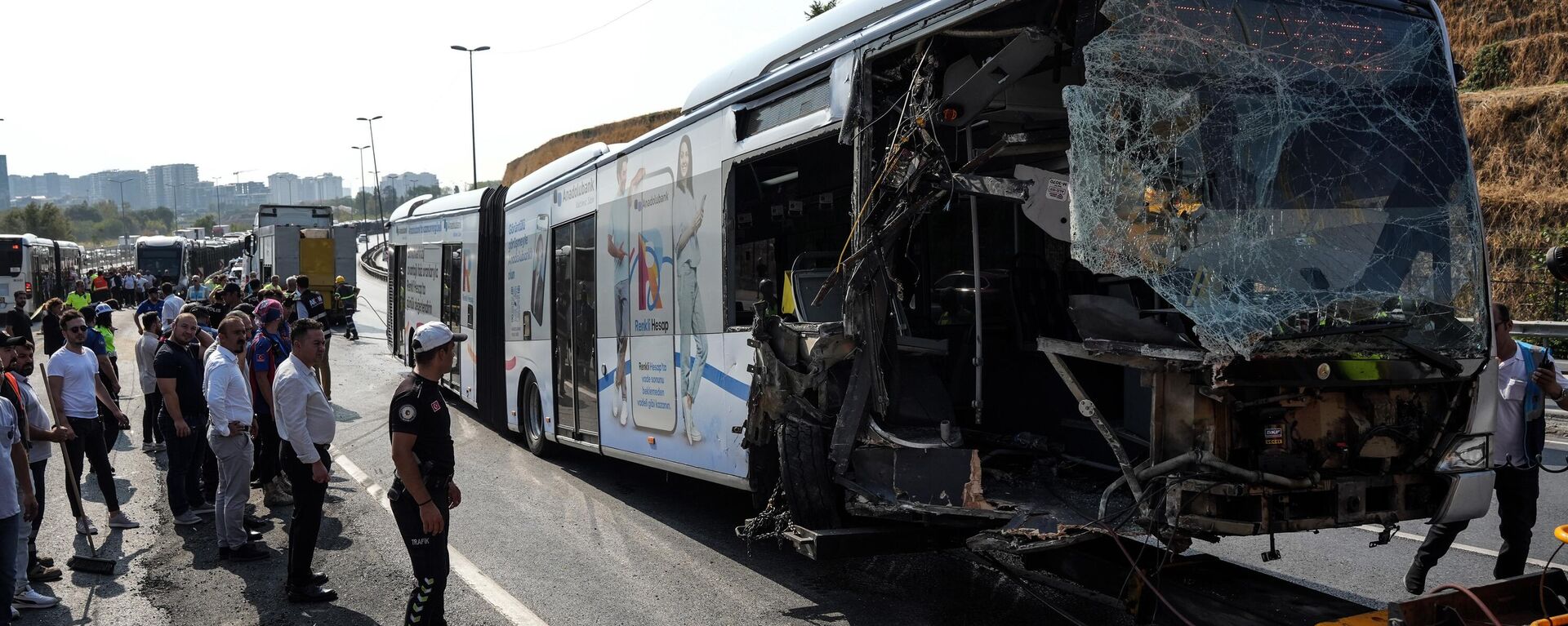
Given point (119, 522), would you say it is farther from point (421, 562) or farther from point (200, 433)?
point (421, 562)

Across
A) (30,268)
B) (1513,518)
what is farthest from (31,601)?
(30,268)

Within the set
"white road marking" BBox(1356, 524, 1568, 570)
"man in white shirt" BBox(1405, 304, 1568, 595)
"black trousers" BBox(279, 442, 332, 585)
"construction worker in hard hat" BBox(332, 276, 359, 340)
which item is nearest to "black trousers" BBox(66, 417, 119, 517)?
"black trousers" BBox(279, 442, 332, 585)

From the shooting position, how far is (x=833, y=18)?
681 cm

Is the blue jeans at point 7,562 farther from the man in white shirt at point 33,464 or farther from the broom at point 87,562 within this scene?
the broom at point 87,562

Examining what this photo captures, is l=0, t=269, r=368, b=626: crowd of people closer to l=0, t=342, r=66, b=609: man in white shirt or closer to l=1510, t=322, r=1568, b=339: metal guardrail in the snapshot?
l=0, t=342, r=66, b=609: man in white shirt

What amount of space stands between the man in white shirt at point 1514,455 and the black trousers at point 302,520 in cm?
642

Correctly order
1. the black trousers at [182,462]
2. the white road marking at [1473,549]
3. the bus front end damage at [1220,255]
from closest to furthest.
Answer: the bus front end damage at [1220,255] < the white road marking at [1473,549] < the black trousers at [182,462]

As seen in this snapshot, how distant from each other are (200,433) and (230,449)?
1541mm

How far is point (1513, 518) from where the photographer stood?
6117 mm

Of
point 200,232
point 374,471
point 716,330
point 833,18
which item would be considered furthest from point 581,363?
point 200,232

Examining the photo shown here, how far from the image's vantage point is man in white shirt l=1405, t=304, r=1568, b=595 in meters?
6.09

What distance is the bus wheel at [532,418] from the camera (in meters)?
11.9

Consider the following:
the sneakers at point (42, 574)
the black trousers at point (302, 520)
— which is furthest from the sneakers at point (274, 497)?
the black trousers at point (302, 520)

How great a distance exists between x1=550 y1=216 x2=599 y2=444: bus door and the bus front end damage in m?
4.49
